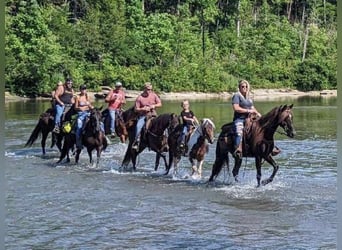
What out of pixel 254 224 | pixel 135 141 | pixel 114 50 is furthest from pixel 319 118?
pixel 114 50

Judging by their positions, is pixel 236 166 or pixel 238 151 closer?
pixel 238 151

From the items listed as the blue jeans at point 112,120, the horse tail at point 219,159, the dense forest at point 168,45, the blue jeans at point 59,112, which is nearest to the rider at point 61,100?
the blue jeans at point 59,112

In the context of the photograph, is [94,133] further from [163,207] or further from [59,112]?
[163,207]

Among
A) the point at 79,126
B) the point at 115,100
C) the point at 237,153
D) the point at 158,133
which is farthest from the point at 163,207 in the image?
the point at 115,100

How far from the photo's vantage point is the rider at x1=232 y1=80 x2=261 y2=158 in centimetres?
1161

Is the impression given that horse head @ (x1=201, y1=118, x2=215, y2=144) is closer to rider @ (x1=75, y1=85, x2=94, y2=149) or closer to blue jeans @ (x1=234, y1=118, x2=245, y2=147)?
blue jeans @ (x1=234, y1=118, x2=245, y2=147)

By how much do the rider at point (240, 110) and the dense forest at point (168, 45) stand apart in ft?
128

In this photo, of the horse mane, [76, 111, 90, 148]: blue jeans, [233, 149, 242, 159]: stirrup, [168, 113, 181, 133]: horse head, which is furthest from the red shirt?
the horse mane

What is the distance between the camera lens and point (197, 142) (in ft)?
41.3

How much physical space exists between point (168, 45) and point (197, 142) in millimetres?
53380

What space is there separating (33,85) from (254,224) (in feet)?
148

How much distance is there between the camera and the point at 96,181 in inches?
511

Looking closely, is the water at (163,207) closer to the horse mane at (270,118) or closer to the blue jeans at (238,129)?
the blue jeans at (238,129)

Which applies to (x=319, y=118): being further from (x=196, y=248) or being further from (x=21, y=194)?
(x=196, y=248)
